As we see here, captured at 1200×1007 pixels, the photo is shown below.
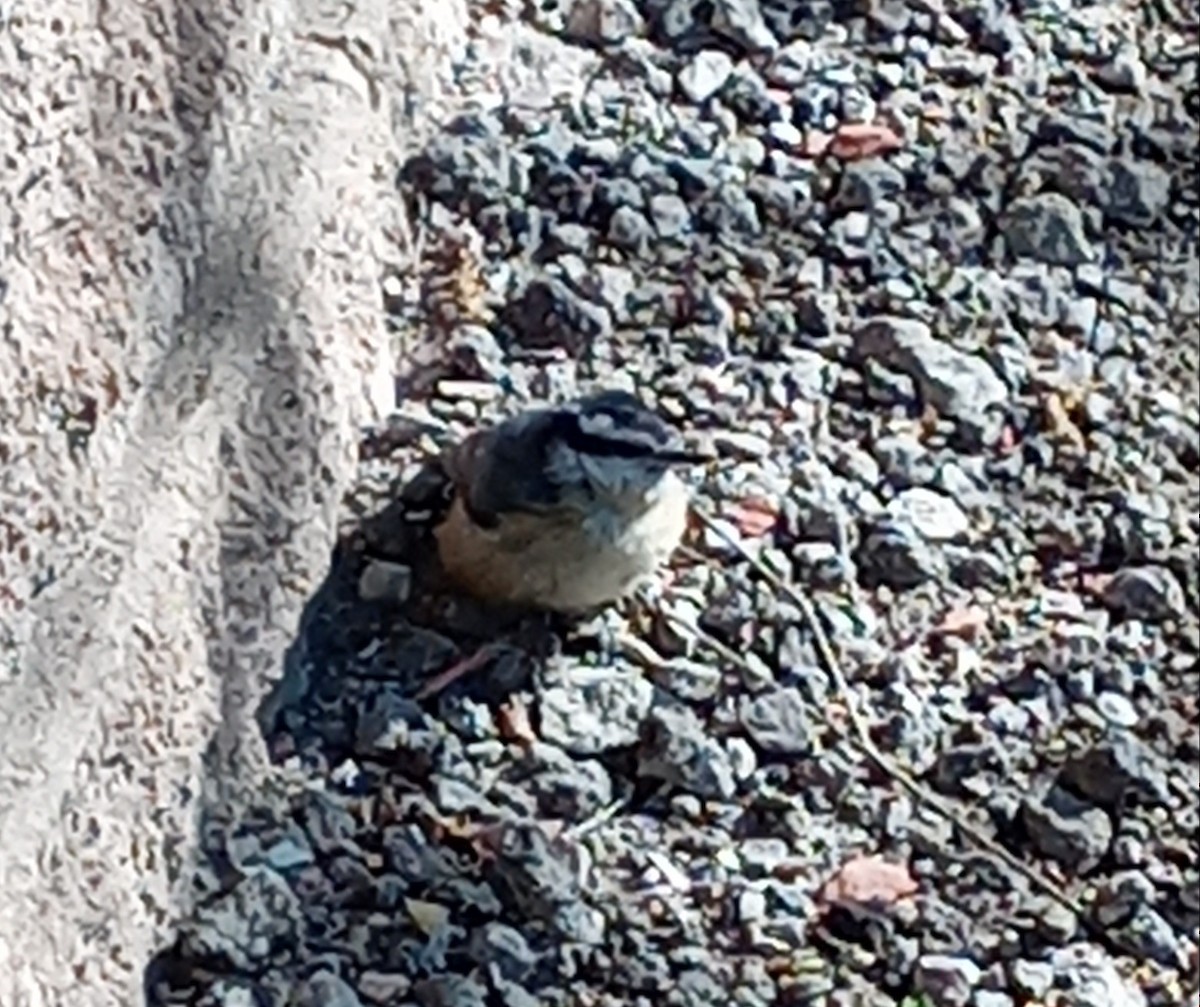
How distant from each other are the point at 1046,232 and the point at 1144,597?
2.54 feet

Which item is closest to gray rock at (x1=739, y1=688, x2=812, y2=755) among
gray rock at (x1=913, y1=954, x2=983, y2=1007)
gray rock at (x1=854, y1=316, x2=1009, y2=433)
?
gray rock at (x1=913, y1=954, x2=983, y2=1007)

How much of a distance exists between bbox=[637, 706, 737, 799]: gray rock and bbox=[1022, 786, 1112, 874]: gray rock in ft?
1.47

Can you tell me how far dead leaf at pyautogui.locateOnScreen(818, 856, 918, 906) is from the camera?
14.0 ft

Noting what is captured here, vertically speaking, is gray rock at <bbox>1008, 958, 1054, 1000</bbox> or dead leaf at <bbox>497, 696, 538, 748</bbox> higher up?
dead leaf at <bbox>497, 696, 538, 748</bbox>

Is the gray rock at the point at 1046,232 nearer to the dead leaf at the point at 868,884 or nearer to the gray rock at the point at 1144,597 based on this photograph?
the gray rock at the point at 1144,597

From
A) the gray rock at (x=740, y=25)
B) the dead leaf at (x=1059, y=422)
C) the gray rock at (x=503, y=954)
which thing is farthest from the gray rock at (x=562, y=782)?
the gray rock at (x=740, y=25)

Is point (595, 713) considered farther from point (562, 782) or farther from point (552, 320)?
point (552, 320)

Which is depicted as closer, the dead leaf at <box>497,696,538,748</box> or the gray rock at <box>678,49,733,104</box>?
the dead leaf at <box>497,696,538,748</box>

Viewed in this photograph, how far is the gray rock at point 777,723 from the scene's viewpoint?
173 inches

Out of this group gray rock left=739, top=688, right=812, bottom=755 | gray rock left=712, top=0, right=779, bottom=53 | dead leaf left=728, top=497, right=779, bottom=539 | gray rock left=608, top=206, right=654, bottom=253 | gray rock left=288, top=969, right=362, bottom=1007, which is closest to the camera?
gray rock left=288, top=969, right=362, bottom=1007

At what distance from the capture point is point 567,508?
4410 mm

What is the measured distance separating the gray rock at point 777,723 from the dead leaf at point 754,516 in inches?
12.4

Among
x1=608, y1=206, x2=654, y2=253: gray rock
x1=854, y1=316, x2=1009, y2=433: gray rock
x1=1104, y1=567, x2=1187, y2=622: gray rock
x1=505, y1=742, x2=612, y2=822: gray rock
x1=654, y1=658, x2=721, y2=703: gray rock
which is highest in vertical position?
x1=608, y1=206, x2=654, y2=253: gray rock

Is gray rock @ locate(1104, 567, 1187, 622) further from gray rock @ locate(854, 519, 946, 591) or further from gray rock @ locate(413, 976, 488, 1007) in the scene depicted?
gray rock @ locate(413, 976, 488, 1007)
